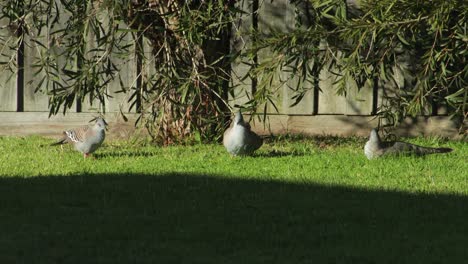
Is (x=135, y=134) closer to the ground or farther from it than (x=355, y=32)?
closer to the ground

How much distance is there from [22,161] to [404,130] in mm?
4747

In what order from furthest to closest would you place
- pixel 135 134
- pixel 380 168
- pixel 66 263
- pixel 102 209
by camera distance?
pixel 135 134, pixel 380 168, pixel 102 209, pixel 66 263

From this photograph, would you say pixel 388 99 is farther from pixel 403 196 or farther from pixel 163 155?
pixel 403 196

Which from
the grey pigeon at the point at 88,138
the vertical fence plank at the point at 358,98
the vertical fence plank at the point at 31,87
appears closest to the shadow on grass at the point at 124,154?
the grey pigeon at the point at 88,138

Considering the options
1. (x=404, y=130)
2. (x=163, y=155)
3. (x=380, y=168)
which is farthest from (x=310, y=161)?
(x=404, y=130)

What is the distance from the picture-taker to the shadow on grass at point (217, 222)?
6.11 metres

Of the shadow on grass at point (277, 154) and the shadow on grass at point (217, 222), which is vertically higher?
the shadow on grass at point (277, 154)

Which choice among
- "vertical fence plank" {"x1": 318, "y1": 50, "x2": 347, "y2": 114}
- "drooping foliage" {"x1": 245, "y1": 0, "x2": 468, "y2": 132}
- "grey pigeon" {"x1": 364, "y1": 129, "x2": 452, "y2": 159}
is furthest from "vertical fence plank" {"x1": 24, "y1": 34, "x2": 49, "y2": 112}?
"grey pigeon" {"x1": 364, "y1": 129, "x2": 452, "y2": 159}

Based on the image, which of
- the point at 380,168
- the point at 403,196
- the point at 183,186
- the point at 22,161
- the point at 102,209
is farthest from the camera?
the point at 22,161

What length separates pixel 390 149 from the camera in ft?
34.2

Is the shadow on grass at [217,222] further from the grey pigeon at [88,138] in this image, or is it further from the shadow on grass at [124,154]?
the shadow on grass at [124,154]

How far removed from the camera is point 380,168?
9805mm

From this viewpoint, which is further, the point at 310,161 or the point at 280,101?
the point at 280,101

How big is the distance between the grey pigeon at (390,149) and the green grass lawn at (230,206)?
0.11 meters
